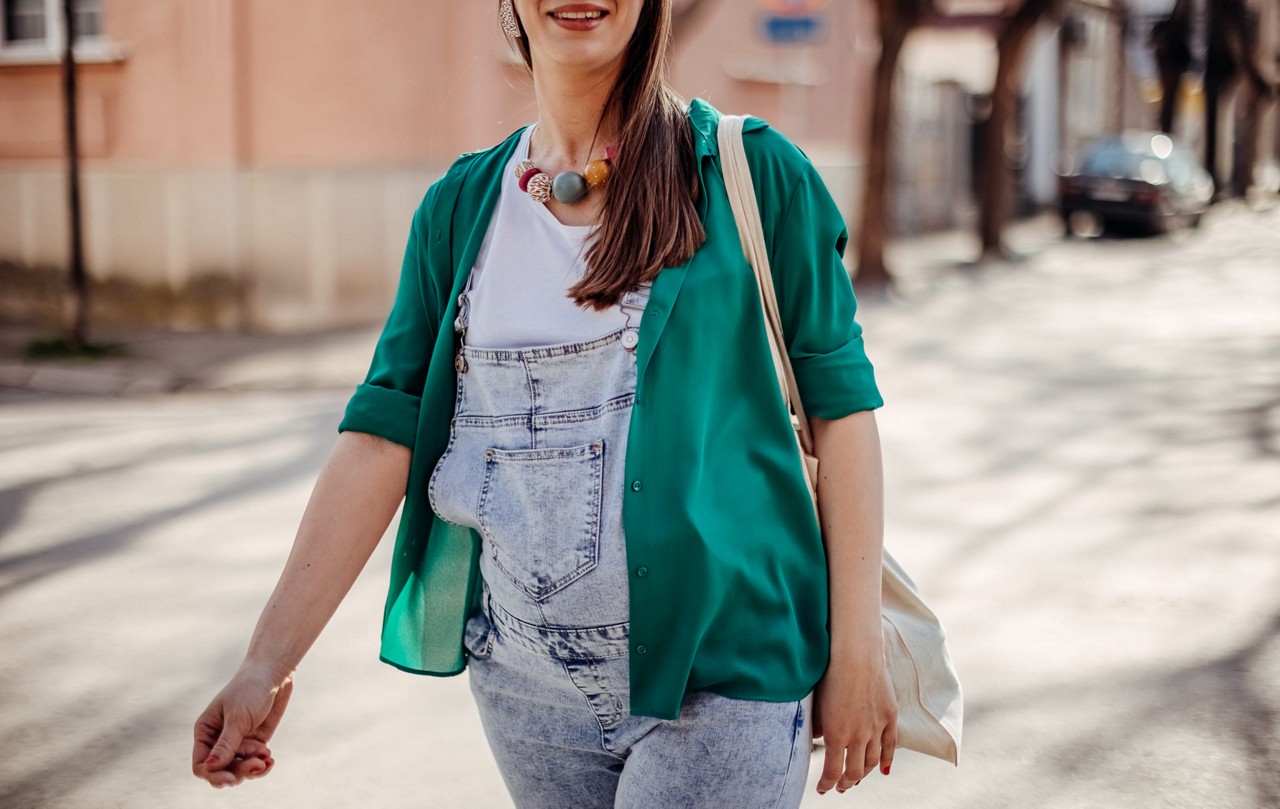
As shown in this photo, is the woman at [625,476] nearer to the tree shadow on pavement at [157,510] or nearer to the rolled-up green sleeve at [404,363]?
the rolled-up green sleeve at [404,363]

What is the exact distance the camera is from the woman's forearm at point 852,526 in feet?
5.89

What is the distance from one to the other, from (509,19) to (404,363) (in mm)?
552

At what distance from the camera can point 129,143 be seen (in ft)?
46.6

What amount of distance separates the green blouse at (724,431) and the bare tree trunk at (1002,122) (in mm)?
19709

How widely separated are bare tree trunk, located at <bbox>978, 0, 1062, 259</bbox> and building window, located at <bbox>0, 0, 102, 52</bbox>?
12526 mm

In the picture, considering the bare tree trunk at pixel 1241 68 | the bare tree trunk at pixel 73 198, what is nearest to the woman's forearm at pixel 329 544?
the bare tree trunk at pixel 73 198

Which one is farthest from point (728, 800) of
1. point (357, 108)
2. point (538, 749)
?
point (357, 108)

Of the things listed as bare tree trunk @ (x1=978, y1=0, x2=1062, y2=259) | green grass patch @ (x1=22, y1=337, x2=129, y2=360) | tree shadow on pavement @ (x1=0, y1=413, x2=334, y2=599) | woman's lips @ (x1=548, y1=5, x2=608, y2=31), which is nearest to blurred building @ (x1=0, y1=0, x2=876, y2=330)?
green grass patch @ (x1=22, y1=337, x2=129, y2=360)

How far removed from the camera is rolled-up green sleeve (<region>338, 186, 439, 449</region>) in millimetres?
1946

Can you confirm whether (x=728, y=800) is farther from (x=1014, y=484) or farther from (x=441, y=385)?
(x=1014, y=484)

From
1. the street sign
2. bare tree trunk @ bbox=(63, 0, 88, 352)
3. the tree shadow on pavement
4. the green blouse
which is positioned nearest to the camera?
the green blouse

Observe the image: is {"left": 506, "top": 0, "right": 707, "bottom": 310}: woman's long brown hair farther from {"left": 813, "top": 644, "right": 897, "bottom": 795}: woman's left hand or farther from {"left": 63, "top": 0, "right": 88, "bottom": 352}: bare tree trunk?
{"left": 63, "top": 0, "right": 88, "bottom": 352}: bare tree trunk

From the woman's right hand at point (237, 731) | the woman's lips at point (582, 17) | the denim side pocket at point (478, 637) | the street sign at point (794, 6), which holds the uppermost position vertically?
the street sign at point (794, 6)

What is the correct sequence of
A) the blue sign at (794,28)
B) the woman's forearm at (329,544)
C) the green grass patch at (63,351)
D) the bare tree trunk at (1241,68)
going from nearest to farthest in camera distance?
1. the woman's forearm at (329,544)
2. the green grass patch at (63,351)
3. the blue sign at (794,28)
4. the bare tree trunk at (1241,68)
